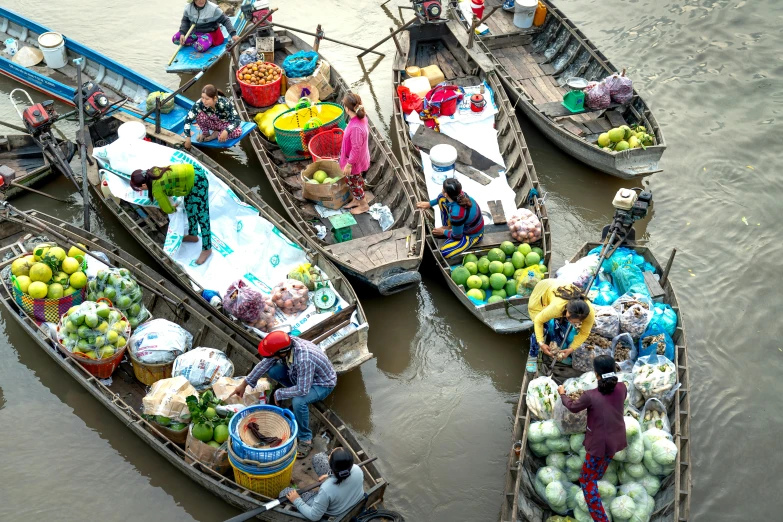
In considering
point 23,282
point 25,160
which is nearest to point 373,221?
point 23,282

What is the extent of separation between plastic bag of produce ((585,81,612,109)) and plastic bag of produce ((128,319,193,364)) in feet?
23.2

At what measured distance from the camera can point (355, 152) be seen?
366 inches

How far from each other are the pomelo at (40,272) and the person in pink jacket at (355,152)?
12.2 ft

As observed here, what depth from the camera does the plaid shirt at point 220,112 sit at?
399 inches

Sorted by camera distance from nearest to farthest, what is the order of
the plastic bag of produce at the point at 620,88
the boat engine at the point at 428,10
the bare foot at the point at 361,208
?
the bare foot at the point at 361,208
the plastic bag of produce at the point at 620,88
the boat engine at the point at 428,10

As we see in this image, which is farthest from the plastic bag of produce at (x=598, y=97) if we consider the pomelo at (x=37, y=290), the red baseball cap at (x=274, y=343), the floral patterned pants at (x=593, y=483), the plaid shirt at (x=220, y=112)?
the pomelo at (x=37, y=290)

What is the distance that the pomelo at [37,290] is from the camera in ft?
25.3

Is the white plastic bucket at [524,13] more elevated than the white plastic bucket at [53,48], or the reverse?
A: the white plastic bucket at [524,13]

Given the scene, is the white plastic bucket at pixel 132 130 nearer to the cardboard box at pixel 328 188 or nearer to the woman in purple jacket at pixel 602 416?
the cardboard box at pixel 328 188

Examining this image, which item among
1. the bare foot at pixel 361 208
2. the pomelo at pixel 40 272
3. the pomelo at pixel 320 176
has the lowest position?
the bare foot at pixel 361 208

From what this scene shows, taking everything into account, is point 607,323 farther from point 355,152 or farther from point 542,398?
point 355,152

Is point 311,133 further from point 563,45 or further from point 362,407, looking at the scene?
point 563,45

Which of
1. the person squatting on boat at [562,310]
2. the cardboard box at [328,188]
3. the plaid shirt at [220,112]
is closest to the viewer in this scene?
the person squatting on boat at [562,310]

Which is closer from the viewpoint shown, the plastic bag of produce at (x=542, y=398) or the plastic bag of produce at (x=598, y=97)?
the plastic bag of produce at (x=542, y=398)
